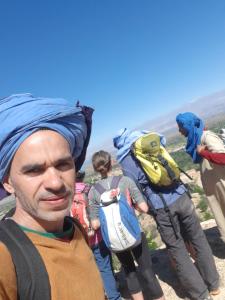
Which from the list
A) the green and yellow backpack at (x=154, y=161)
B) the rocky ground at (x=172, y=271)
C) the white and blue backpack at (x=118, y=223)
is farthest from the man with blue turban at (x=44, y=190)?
the rocky ground at (x=172, y=271)

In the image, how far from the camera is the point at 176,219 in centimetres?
350

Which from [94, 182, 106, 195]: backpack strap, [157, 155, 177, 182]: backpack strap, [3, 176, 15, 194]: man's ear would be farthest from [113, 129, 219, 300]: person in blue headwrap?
[3, 176, 15, 194]: man's ear

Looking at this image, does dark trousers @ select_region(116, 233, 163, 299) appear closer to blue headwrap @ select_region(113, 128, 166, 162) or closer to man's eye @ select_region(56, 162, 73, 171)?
blue headwrap @ select_region(113, 128, 166, 162)

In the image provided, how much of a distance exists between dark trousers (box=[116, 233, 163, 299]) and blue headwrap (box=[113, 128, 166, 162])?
85 centimetres

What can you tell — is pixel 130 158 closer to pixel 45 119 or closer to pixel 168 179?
pixel 168 179

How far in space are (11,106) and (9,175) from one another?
0.84 feet

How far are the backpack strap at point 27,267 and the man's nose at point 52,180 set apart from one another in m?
0.19

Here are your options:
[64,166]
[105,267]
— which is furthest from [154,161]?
[64,166]

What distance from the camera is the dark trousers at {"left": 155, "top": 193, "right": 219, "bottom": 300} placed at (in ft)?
11.1

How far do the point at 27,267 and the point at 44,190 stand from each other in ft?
0.95

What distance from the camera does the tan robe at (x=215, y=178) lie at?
11.6ft

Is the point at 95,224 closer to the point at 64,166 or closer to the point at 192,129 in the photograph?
the point at 192,129

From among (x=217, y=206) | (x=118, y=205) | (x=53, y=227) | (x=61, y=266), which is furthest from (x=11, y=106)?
(x=217, y=206)

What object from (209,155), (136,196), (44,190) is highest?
(44,190)
